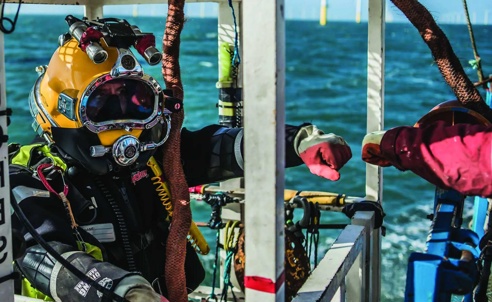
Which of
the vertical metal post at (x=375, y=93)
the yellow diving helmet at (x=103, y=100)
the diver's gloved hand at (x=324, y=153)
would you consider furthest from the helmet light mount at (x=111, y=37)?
the vertical metal post at (x=375, y=93)

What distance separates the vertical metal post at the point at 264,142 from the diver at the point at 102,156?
1.86ft

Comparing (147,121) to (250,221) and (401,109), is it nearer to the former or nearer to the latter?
(250,221)

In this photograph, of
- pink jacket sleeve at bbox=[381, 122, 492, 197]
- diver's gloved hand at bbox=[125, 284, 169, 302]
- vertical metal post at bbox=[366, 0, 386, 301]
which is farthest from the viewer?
vertical metal post at bbox=[366, 0, 386, 301]

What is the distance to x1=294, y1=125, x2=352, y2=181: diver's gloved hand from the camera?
1.81 meters

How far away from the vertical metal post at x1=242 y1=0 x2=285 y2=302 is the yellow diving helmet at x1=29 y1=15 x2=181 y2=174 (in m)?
0.84

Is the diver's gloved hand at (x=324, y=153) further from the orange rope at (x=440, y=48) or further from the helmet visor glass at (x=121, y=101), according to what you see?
the helmet visor glass at (x=121, y=101)

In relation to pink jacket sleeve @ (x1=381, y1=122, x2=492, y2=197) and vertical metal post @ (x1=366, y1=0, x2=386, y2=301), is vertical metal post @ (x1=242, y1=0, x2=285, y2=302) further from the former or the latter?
vertical metal post @ (x1=366, y1=0, x2=386, y2=301)

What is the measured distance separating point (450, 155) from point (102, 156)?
1.00 meters

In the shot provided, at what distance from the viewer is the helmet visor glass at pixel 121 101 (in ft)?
6.64

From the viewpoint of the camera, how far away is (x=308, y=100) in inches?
850

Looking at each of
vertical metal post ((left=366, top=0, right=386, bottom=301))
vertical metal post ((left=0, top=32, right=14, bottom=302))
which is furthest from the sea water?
vertical metal post ((left=0, top=32, right=14, bottom=302))

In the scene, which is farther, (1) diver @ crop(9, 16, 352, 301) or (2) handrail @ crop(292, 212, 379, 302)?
(1) diver @ crop(9, 16, 352, 301)

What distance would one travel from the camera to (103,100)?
80.3 inches

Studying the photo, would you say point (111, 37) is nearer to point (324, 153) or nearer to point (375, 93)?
point (324, 153)
